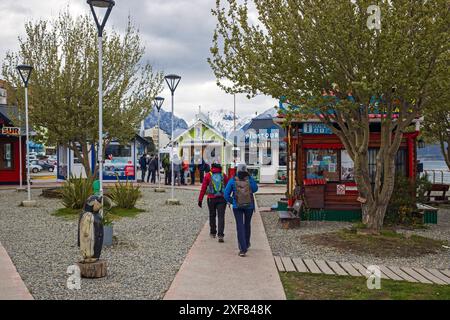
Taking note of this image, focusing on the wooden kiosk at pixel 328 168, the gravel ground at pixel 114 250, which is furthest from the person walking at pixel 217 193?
the wooden kiosk at pixel 328 168

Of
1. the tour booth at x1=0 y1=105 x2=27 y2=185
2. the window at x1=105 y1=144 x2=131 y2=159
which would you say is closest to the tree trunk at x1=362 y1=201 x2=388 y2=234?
the tour booth at x1=0 y1=105 x2=27 y2=185

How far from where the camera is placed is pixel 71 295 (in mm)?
6070

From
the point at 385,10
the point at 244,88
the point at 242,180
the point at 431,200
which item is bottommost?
the point at 431,200

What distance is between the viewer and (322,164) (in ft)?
45.2

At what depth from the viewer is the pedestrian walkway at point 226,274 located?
602 centimetres

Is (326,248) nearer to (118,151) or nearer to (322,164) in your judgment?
(322,164)

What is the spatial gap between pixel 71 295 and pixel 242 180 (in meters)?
3.61

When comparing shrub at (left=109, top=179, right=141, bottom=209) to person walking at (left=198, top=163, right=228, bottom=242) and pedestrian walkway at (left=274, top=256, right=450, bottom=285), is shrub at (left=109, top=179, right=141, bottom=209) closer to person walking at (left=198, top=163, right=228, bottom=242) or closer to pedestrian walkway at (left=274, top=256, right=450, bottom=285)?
person walking at (left=198, top=163, right=228, bottom=242)

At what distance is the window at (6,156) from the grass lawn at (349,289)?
23277mm

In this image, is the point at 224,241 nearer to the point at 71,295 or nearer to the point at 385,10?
the point at 71,295

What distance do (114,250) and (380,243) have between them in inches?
192

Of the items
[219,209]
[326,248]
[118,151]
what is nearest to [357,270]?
[326,248]

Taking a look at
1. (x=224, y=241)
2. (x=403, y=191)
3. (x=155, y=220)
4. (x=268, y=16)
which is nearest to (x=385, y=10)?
(x=268, y=16)

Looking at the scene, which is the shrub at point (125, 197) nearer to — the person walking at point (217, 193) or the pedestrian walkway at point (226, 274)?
the person walking at point (217, 193)
